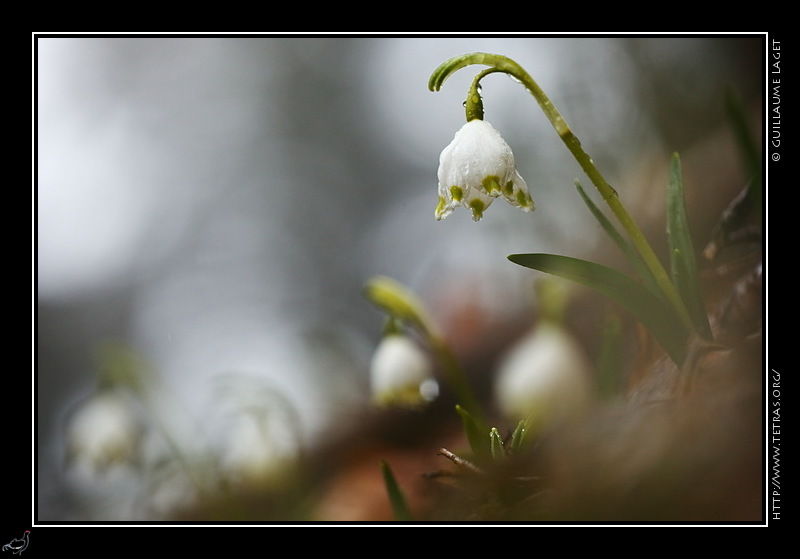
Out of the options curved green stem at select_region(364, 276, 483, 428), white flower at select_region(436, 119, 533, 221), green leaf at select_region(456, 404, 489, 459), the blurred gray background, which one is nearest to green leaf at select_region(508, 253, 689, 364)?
white flower at select_region(436, 119, 533, 221)

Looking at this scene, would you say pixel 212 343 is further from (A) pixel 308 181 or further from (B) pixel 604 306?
(B) pixel 604 306

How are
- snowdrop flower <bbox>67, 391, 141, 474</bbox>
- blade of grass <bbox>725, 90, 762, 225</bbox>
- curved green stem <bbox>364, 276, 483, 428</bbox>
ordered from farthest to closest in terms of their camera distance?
snowdrop flower <bbox>67, 391, 141, 474</bbox> < curved green stem <bbox>364, 276, 483, 428</bbox> < blade of grass <bbox>725, 90, 762, 225</bbox>

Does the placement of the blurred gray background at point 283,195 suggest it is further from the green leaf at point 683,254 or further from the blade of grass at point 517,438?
the blade of grass at point 517,438

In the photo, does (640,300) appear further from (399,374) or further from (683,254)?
(399,374)

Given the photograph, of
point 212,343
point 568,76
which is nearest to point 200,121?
point 212,343
